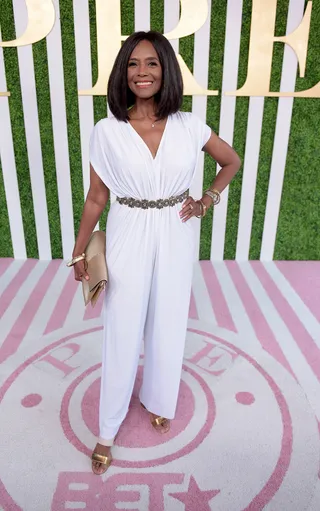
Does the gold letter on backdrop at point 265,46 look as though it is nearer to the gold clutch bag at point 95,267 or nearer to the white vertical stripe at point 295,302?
the white vertical stripe at point 295,302

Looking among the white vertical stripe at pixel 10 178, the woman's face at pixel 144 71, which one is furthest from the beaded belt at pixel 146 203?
the white vertical stripe at pixel 10 178

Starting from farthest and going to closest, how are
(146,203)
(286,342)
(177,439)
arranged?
(286,342) → (177,439) → (146,203)

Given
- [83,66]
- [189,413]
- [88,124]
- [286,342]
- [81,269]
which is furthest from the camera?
[88,124]

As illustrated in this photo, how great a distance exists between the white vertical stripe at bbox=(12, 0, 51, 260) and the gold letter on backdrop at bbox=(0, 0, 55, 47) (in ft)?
0.12

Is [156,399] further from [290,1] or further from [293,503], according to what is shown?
[290,1]

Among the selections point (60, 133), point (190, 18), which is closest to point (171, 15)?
point (190, 18)

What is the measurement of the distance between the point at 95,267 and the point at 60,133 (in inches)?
73.6

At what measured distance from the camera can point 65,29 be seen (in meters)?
2.78

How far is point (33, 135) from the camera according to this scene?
3041 millimetres

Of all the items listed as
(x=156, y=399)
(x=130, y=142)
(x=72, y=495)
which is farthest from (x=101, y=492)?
(x=130, y=142)

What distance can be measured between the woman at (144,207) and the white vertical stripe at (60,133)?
1.68 meters

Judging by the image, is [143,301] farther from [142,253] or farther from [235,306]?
[235,306]

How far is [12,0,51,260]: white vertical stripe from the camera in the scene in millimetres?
2775

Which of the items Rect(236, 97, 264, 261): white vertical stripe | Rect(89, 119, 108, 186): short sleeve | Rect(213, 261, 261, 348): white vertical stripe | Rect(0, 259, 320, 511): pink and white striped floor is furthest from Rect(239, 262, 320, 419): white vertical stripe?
Rect(89, 119, 108, 186): short sleeve
